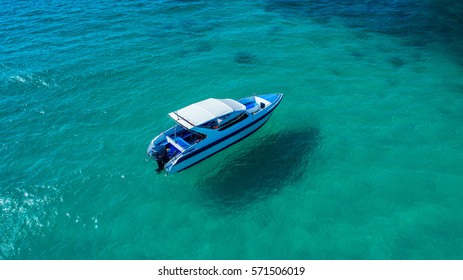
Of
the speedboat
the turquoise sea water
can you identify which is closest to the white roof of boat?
the speedboat

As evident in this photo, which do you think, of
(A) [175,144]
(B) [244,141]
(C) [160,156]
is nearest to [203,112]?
(A) [175,144]

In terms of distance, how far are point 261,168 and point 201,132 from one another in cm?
611

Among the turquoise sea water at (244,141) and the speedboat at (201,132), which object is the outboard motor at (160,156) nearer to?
the speedboat at (201,132)

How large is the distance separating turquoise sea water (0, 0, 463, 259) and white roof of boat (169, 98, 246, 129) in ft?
13.6

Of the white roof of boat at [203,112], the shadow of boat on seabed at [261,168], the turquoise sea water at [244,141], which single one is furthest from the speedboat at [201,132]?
the shadow of boat on seabed at [261,168]

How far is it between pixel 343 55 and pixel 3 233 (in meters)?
40.6

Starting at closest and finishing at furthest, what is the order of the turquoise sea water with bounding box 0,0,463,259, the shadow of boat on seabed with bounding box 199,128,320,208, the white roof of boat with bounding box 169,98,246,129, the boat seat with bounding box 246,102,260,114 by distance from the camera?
the turquoise sea water with bounding box 0,0,463,259
the shadow of boat on seabed with bounding box 199,128,320,208
the white roof of boat with bounding box 169,98,246,129
the boat seat with bounding box 246,102,260,114

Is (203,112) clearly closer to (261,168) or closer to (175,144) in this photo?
(175,144)

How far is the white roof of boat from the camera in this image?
30.0m

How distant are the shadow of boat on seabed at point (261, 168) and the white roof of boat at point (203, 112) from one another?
426 cm

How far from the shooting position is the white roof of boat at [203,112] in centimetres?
3005

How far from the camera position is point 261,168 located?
31.2m

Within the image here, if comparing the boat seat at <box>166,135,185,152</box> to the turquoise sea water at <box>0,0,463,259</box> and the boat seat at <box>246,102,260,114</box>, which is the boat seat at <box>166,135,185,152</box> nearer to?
the turquoise sea water at <box>0,0,463,259</box>

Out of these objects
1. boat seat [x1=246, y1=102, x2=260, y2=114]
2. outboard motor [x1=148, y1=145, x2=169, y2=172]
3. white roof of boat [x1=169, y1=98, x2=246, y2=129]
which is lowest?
outboard motor [x1=148, y1=145, x2=169, y2=172]
